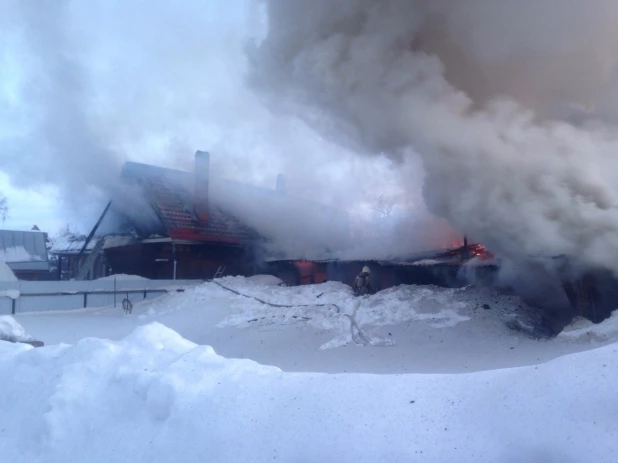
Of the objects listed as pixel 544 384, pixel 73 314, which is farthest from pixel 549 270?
pixel 73 314

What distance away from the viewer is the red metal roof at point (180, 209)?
70.2ft

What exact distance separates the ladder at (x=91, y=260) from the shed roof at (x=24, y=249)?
660 centimetres

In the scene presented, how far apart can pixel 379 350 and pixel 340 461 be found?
6.79 m

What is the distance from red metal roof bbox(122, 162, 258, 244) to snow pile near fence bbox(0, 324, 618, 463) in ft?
56.2

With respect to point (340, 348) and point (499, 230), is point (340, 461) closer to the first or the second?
point (340, 348)

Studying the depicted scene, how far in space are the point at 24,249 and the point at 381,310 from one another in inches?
915

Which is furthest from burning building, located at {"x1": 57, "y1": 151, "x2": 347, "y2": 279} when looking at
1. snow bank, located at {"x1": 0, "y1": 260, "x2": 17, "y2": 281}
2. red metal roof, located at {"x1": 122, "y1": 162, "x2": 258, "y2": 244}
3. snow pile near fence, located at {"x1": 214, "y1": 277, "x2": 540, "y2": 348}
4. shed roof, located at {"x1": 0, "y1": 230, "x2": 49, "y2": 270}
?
snow pile near fence, located at {"x1": 214, "y1": 277, "x2": 540, "y2": 348}

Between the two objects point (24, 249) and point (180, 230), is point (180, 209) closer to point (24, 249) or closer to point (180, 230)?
point (180, 230)

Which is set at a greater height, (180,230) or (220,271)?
(180,230)

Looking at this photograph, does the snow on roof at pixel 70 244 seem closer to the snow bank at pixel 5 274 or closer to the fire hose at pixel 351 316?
the snow bank at pixel 5 274

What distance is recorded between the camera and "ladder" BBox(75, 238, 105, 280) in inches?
866

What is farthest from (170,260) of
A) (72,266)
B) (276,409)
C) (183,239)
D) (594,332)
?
(276,409)

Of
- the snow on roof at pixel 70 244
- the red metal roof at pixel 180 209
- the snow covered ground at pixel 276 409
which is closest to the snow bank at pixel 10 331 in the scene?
the snow covered ground at pixel 276 409

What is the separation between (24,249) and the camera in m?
28.1
